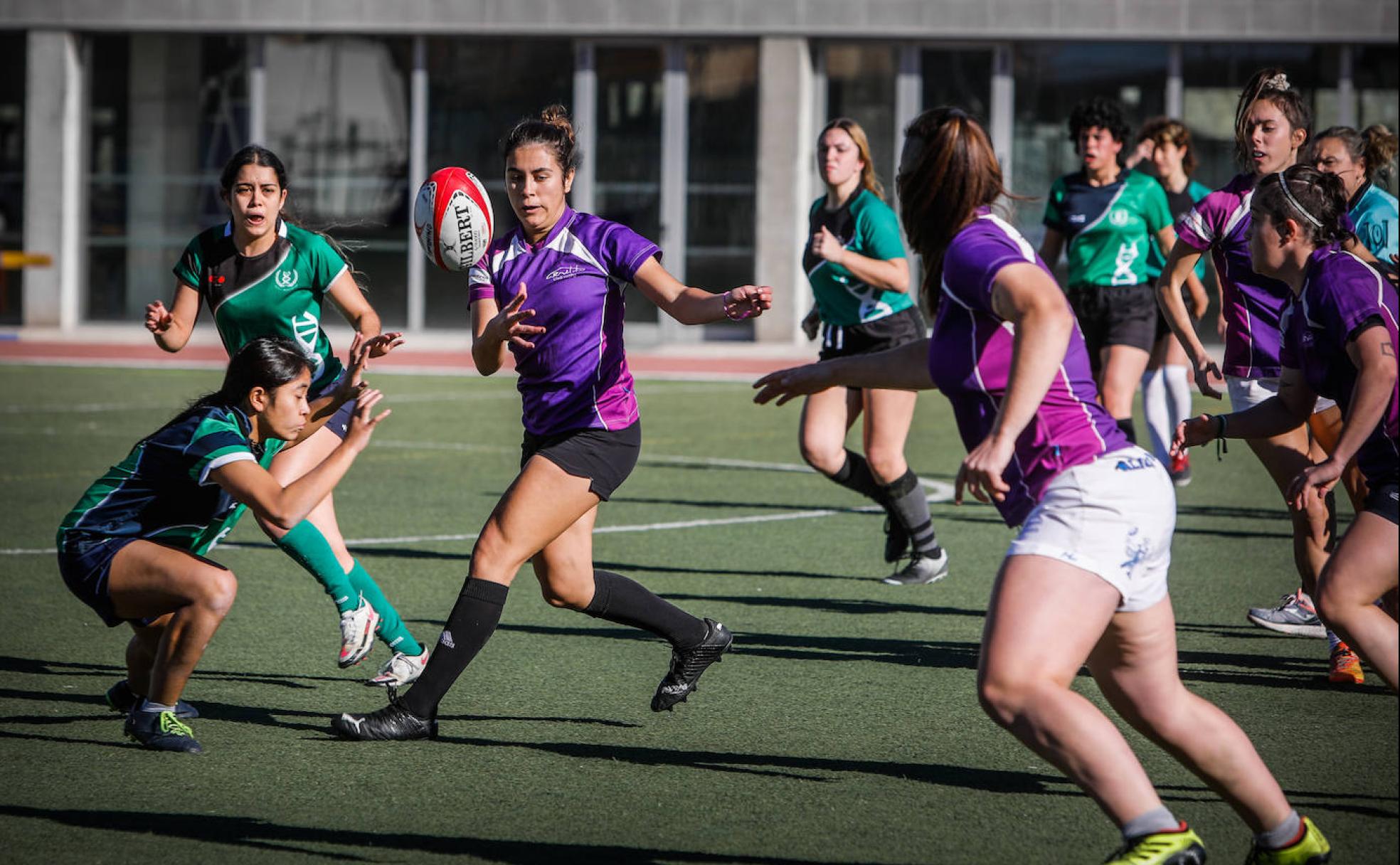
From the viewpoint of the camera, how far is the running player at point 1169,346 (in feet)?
37.1

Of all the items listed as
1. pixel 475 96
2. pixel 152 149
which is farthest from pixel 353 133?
pixel 152 149

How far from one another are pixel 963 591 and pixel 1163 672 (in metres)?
4.26

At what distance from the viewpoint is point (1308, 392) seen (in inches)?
188

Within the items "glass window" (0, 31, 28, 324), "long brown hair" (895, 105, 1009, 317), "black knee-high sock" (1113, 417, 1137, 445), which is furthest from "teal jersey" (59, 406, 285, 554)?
"glass window" (0, 31, 28, 324)

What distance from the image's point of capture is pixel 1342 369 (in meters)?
4.58

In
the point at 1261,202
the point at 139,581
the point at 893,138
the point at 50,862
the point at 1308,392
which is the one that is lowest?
the point at 50,862

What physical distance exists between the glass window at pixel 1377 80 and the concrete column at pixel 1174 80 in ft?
8.15

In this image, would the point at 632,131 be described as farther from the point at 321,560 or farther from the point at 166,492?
the point at 166,492

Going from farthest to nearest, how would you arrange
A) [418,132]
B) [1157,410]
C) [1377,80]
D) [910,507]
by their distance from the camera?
1. [418,132]
2. [1377,80]
3. [1157,410]
4. [910,507]

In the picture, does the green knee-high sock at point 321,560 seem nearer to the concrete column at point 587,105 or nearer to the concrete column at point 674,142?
the concrete column at point 674,142

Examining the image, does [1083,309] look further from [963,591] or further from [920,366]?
[920,366]

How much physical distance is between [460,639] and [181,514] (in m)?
0.96

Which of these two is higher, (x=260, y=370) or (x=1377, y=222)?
(x=1377, y=222)

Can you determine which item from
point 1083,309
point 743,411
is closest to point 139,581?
point 1083,309
